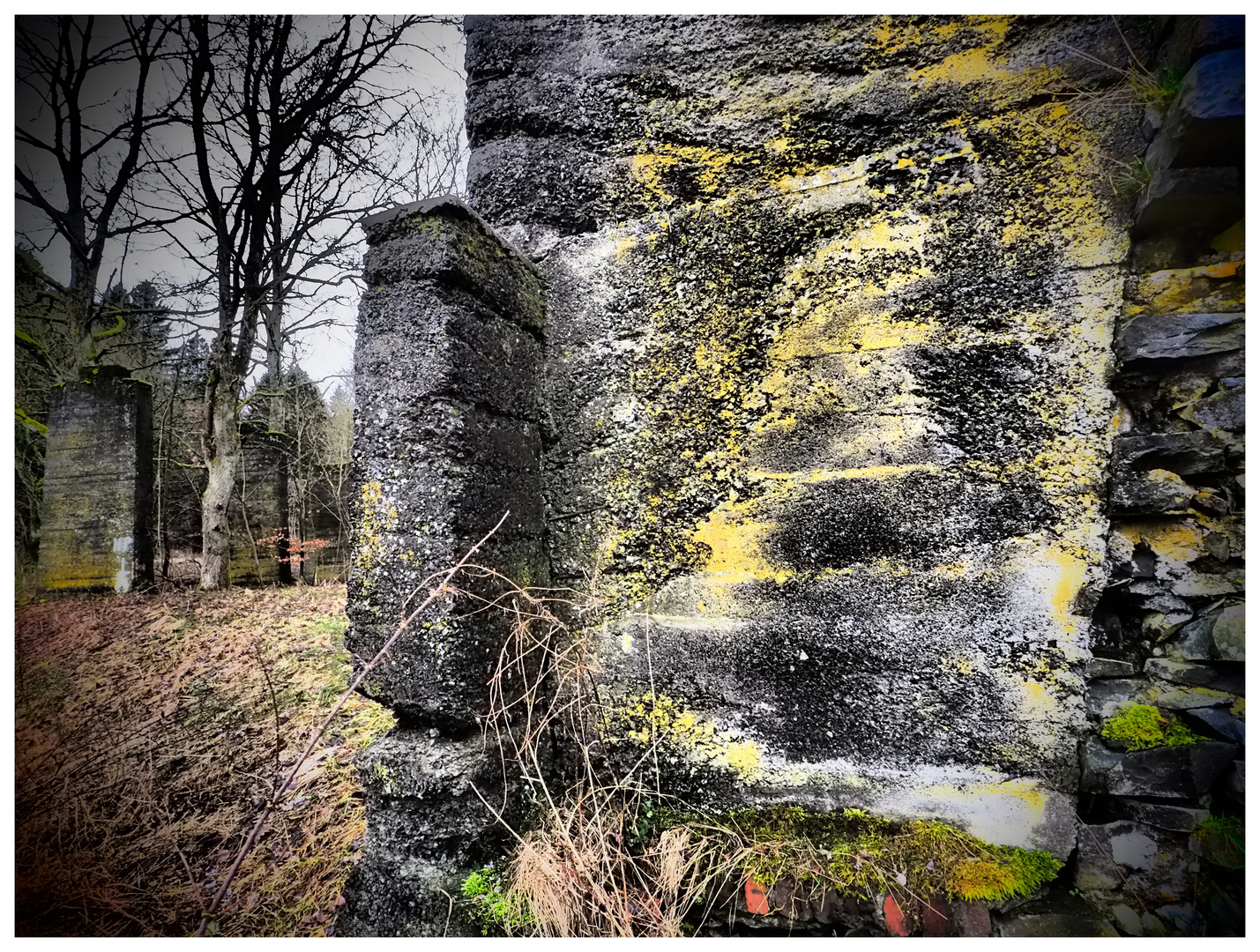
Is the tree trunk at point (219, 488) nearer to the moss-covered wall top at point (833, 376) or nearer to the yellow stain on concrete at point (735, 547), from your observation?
the moss-covered wall top at point (833, 376)

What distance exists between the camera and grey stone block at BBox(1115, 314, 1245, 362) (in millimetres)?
1313

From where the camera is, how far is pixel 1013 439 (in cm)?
137

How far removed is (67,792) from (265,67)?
6292mm

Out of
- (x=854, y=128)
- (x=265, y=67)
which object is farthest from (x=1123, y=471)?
(x=265, y=67)

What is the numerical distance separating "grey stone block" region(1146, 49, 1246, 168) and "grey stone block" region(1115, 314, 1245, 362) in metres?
0.39

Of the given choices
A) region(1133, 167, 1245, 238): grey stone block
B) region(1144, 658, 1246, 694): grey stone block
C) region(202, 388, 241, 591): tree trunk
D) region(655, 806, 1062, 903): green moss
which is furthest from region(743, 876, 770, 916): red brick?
region(202, 388, 241, 591): tree trunk

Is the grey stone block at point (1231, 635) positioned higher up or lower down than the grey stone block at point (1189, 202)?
lower down

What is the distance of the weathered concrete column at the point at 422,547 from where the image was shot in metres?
1.28

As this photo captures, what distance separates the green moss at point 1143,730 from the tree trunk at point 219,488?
823 centimetres

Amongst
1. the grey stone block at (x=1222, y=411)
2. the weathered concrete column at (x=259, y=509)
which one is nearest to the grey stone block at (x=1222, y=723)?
the grey stone block at (x=1222, y=411)

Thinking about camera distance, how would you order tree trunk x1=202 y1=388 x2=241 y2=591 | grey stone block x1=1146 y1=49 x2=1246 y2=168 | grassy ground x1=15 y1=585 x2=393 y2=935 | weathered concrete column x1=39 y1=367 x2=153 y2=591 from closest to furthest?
grey stone block x1=1146 y1=49 x2=1246 y2=168 → grassy ground x1=15 y1=585 x2=393 y2=935 → weathered concrete column x1=39 y1=367 x2=153 y2=591 → tree trunk x1=202 y1=388 x2=241 y2=591

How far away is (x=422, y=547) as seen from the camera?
129 cm

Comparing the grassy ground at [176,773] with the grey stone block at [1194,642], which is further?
the grassy ground at [176,773]

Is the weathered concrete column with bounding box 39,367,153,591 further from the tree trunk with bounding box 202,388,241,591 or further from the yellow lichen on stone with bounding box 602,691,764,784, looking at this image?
the yellow lichen on stone with bounding box 602,691,764,784
